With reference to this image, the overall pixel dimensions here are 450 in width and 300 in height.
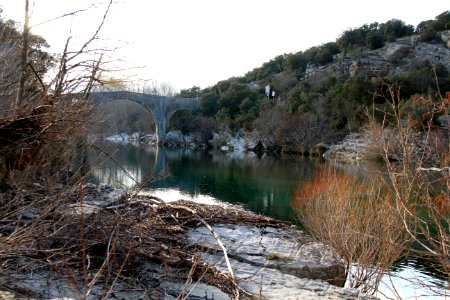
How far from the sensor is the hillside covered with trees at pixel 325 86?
116ft

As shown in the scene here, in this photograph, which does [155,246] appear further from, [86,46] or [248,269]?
[86,46]

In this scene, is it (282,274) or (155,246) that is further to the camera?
(282,274)

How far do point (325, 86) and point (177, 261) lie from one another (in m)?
39.1

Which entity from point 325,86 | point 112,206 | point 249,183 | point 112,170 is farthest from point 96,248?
point 325,86

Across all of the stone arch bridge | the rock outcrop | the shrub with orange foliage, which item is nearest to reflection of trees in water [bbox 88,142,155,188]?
the rock outcrop

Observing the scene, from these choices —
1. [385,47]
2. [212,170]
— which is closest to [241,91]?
[385,47]

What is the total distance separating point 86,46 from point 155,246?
2947 mm

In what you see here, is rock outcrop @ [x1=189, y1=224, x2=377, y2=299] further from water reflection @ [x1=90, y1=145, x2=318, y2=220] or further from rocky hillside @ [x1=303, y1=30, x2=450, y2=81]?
rocky hillside @ [x1=303, y1=30, x2=450, y2=81]

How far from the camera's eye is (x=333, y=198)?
720 cm

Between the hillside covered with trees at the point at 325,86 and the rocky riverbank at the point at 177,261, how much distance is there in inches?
1050

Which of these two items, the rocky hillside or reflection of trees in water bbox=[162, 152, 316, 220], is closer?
reflection of trees in water bbox=[162, 152, 316, 220]

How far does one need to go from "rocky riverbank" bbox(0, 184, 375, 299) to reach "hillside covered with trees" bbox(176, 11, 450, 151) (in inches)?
1050

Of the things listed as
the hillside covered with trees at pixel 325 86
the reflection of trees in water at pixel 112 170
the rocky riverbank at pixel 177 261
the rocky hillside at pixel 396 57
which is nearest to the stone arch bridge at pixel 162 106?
the hillside covered with trees at pixel 325 86

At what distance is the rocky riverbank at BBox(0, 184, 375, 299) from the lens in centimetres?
416
